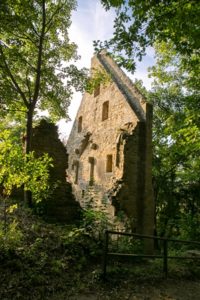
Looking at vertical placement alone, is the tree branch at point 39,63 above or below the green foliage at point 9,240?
above

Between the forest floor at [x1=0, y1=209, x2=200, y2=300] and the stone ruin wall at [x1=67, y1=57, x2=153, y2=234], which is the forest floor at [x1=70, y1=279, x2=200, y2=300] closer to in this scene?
the forest floor at [x1=0, y1=209, x2=200, y2=300]

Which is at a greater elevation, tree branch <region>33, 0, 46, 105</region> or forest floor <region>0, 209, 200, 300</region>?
tree branch <region>33, 0, 46, 105</region>

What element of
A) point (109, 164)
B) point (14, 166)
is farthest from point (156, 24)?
point (109, 164)

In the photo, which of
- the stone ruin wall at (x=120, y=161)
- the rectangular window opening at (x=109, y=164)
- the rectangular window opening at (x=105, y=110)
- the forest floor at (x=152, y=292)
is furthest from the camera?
the rectangular window opening at (x=105, y=110)

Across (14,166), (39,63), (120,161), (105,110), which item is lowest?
(14,166)

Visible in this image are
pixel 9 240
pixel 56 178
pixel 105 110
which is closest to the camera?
pixel 9 240

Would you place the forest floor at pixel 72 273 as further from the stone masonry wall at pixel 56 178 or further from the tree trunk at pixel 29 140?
the stone masonry wall at pixel 56 178

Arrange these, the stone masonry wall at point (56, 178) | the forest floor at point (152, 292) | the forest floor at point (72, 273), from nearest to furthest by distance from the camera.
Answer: the forest floor at point (72, 273) → the forest floor at point (152, 292) → the stone masonry wall at point (56, 178)

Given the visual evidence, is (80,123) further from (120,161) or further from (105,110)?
(120,161)

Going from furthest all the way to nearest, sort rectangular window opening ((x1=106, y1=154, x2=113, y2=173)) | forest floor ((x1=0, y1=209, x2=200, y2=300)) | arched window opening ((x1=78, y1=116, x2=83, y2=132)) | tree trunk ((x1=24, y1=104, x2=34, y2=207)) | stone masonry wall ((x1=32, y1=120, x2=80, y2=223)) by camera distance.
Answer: arched window opening ((x1=78, y1=116, x2=83, y2=132)) < rectangular window opening ((x1=106, y1=154, x2=113, y2=173)) < stone masonry wall ((x1=32, y1=120, x2=80, y2=223)) < tree trunk ((x1=24, y1=104, x2=34, y2=207)) < forest floor ((x1=0, y1=209, x2=200, y2=300))

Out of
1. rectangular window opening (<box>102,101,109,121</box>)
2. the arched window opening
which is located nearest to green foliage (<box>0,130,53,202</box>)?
rectangular window opening (<box>102,101,109,121</box>)

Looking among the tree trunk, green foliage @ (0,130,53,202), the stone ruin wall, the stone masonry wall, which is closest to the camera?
green foliage @ (0,130,53,202)

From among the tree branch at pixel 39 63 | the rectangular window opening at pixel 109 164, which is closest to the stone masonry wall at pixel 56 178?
the tree branch at pixel 39 63

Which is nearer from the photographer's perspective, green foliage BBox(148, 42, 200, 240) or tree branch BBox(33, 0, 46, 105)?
tree branch BBox(33, 0, 46, 105)
